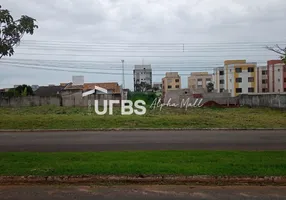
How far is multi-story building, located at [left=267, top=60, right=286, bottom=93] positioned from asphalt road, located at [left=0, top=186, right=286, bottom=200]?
2798 inches

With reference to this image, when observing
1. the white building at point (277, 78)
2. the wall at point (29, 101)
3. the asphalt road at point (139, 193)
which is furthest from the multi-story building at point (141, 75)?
the asphalt road at point (139, 193)

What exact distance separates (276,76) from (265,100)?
4226 cm

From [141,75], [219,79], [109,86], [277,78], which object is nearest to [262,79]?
[277,78]

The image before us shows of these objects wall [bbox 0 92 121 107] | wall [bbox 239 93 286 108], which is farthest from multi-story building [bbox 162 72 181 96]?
wall [bbox 0 92 121 107]

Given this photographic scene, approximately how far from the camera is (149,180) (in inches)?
253

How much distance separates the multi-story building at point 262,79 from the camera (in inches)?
3108

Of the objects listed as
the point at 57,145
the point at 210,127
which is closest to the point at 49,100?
the point at 210,127

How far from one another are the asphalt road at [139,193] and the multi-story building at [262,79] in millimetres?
77599

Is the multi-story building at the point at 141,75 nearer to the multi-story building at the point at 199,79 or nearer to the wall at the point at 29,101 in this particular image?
the multi-story building at the point at 199,79

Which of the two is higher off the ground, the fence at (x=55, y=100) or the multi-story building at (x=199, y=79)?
the multi-story building at (x=199, y=79)

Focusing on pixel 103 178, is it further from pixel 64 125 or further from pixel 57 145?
pixel 64 125

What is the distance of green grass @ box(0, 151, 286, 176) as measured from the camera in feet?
21.9

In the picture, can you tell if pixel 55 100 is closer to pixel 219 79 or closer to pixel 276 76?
pixel 276 76

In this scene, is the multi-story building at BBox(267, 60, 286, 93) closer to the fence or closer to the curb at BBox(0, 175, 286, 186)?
the fence
